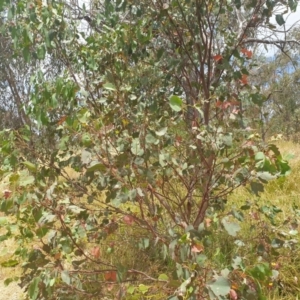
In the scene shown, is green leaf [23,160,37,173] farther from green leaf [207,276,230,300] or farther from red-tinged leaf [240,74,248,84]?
red-tinged leaf [240,74,248,84]

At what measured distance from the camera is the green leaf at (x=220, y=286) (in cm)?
119

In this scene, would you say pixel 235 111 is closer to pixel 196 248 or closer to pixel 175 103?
pixel 175 103

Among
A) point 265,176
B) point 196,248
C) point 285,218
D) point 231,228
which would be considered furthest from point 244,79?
point 285,218

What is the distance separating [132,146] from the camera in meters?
1.45

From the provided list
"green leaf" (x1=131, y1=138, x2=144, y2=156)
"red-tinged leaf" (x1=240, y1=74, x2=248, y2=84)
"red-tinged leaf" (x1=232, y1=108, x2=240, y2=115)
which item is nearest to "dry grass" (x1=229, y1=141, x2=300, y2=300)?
"red-tinged leaf" (x1=232, y1=108, x2=240, y2=115)

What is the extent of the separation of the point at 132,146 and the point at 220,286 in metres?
0.56

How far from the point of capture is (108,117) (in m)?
1.71

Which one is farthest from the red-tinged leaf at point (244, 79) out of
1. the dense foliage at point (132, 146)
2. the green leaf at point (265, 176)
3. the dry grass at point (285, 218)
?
the green leaf at point (265, 176)

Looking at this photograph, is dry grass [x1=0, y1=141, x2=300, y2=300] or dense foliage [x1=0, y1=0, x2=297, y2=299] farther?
dry grass [x1=0, y1=141, x2=300, y2=300]

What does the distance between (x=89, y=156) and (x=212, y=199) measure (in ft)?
2.71

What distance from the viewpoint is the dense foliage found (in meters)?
1.48

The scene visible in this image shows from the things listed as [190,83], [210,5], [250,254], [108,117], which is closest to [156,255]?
[250,254]

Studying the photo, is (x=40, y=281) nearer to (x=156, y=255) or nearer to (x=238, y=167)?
(x=238, y=167)

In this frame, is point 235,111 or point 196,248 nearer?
point 196,248
